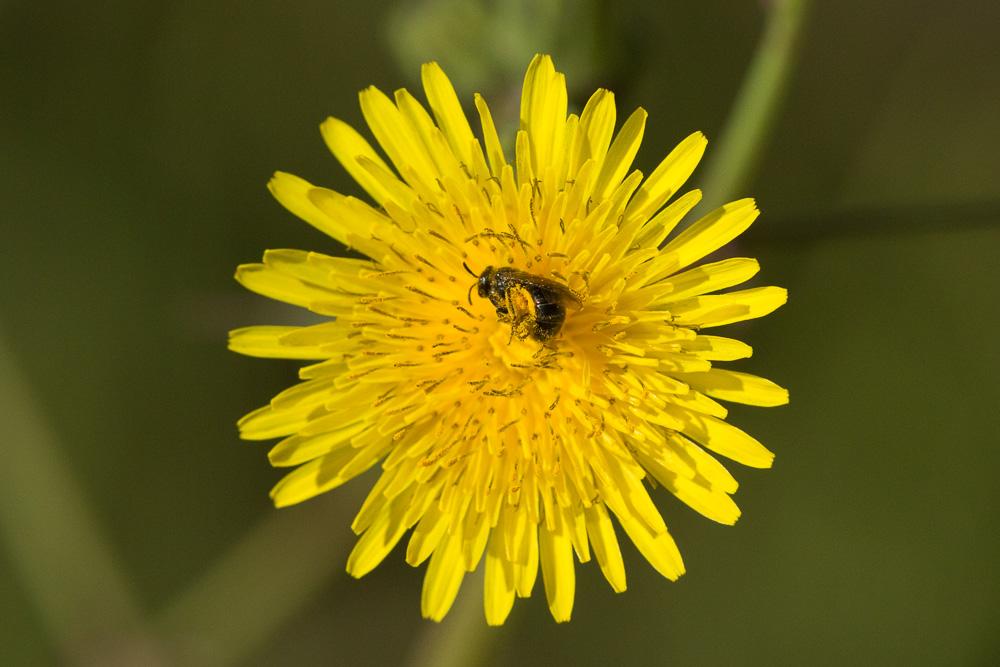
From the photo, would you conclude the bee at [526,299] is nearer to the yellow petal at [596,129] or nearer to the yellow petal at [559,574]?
the yellow petal at [596,129]

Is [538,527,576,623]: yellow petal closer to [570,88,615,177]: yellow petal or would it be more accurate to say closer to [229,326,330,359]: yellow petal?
[229,326,330,359]: yellow petal

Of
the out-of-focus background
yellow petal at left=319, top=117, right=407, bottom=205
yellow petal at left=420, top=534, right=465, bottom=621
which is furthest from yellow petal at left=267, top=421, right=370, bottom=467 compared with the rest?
the out-of-focus background

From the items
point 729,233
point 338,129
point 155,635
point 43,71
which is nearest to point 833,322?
point 729,233

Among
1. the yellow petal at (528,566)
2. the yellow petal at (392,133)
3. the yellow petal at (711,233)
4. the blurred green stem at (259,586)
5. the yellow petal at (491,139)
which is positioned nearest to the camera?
the yellow petal at (491,139)

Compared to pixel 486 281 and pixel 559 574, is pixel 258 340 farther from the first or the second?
pixel 559 574

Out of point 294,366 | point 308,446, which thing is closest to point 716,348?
point 308,446

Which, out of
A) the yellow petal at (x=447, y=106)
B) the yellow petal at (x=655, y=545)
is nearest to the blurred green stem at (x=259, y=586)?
the yellow petal at (x=655, y=545)

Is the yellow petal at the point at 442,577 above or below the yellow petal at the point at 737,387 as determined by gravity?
below
